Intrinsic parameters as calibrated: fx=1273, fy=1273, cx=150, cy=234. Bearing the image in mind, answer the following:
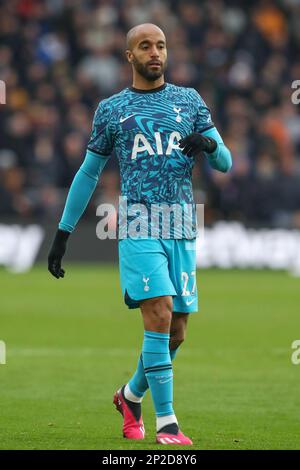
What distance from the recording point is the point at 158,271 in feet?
24.3

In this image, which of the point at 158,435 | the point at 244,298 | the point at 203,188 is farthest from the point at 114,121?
the point at 203,188

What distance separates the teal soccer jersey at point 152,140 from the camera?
24.9 ft

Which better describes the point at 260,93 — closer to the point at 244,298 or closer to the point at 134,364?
the point at 244,298

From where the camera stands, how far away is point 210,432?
7.87 meters

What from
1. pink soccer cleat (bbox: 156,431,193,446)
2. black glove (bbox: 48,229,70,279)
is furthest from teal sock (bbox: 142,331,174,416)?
black glove (bbox: 48,229,70,279)

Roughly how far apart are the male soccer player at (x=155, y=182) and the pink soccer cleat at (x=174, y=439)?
14 mm

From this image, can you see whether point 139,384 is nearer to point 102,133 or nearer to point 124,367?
point 102,133

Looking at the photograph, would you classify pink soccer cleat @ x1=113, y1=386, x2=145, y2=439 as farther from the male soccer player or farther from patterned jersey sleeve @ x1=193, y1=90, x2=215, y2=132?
patterned jersey sleeve @ x1=193, y1=90, x2=215, y2=132

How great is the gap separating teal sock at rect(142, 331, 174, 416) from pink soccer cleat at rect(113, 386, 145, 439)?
1.17 ft

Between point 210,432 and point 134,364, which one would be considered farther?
point 134,364

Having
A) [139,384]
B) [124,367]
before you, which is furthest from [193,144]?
[124,367]

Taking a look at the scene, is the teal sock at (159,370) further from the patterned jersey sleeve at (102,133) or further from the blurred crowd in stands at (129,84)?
the blurred crowd in stands at (129,84)

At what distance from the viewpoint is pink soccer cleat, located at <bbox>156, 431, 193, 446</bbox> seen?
7.20 metres
